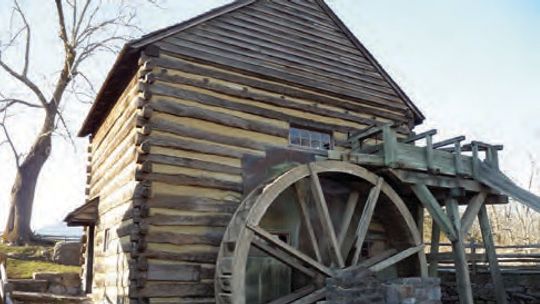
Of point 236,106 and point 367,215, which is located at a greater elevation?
point 236,106

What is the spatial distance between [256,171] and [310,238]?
1.42 metres

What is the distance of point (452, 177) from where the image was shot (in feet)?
28.4

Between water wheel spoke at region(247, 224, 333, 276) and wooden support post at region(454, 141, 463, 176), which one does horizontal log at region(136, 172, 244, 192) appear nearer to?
water wheel spoke at region(247, 224, 333, 276)

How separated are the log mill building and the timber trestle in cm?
3

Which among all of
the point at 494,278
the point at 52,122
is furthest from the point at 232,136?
the point at 52,122

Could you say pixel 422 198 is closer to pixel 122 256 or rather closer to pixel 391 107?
pixel 391 107

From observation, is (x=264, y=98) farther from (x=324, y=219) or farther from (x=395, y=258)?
(x=395, y=258)

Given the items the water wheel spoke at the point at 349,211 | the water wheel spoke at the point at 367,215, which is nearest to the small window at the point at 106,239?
the water wheel spoke at the point at 349,211

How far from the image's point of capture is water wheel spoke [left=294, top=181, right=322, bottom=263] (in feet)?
25.1

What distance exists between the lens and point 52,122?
18000 millimetres

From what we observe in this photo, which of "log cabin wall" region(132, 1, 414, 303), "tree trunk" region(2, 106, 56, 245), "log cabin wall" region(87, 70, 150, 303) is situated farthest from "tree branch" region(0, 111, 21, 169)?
"log cabin wall" region(132, 1, 414, 303)

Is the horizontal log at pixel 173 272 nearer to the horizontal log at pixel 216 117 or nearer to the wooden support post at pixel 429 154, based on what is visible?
the horizontal log at pixel 216 117

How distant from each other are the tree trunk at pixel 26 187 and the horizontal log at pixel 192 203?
475 inches

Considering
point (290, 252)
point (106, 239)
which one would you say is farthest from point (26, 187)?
point (290, 252)
